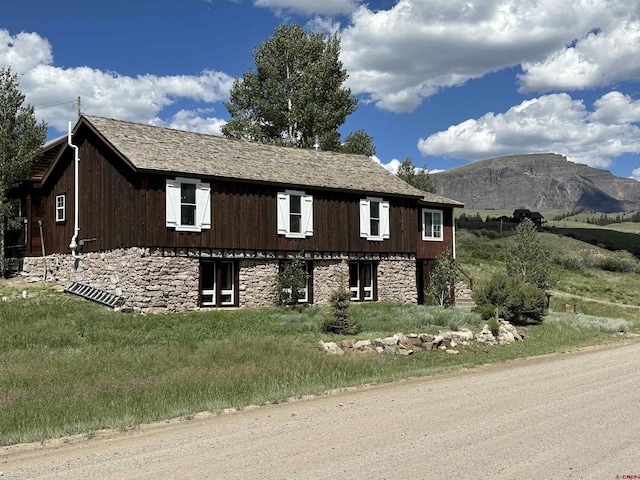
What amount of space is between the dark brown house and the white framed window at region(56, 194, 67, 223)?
1.9 inches

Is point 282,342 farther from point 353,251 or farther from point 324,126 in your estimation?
point 324,126

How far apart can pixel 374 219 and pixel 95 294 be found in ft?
43.7

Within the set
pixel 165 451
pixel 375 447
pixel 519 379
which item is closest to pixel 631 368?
pixel 519 379

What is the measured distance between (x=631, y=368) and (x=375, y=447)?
9.91 m

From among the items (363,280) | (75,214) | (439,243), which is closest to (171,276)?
(75,214)

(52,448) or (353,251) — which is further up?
(353,251)

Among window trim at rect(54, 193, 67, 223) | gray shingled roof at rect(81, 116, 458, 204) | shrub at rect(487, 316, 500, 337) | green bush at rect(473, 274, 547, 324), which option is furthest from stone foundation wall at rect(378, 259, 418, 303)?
window trim at rect(54, 193, 67, 223)

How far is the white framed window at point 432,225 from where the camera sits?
3347cm

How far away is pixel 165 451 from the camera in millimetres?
7887

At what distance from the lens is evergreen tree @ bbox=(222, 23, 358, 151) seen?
4409 cm

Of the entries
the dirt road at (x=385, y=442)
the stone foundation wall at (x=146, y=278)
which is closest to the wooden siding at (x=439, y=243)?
the stone foundation wall at (x=146, y=278)

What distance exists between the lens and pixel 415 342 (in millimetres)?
18344

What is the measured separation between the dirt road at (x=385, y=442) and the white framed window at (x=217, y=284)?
14.4m

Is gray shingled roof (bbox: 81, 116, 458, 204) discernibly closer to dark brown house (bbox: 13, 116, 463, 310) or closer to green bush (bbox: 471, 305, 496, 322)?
dark brown house (bbox: 13, 116, 463, 310)
